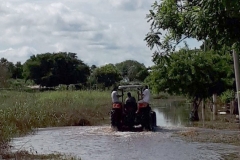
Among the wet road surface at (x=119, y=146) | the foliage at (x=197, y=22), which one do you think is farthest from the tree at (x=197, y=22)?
the wet road surface at (x=119, y=146)

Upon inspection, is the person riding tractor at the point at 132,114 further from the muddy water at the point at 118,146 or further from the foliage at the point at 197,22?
the foliage at the point at 197,22

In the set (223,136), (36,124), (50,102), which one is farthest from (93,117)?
(223,136)

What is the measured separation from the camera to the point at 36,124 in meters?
23.1

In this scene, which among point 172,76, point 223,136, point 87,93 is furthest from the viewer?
point 87,93

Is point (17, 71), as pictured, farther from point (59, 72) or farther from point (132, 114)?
point (132, 114)

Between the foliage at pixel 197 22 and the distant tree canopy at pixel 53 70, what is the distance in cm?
6667

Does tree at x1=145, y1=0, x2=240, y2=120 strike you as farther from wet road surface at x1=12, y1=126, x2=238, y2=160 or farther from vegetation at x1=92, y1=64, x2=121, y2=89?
vegetation at x1=92, y1=64, x2=121, y2=89

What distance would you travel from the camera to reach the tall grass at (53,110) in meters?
21.3

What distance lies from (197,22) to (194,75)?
1867 centimetres

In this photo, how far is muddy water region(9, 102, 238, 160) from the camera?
45.0 feet

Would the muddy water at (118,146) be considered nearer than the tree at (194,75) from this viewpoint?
Yes

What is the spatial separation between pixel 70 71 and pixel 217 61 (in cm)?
5215

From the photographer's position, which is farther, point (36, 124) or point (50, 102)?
point (50, 102)

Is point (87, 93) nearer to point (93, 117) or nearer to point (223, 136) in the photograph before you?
point (93, 117)
